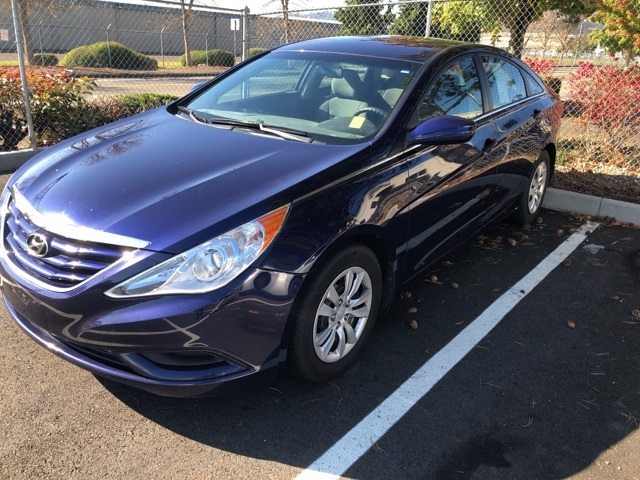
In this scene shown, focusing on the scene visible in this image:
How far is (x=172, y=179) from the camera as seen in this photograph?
8.84 feet

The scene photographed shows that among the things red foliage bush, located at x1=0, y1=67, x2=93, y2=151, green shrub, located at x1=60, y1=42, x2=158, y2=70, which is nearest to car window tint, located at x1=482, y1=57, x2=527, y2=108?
red foliage bush, located at x1=0, y1=67, x2=93, y2=151

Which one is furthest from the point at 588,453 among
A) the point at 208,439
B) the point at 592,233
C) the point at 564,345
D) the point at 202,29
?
the point at 202,29

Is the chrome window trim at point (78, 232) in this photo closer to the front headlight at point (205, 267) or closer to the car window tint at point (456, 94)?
the front headlight at point (205, 267)

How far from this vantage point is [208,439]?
8.30 feet

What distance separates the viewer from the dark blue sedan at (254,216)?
2.29 metres

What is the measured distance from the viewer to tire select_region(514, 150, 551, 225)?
5090 millimetres

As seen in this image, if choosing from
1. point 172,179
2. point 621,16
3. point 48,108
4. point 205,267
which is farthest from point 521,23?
point 205,267

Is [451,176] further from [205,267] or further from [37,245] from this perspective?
[37,245]

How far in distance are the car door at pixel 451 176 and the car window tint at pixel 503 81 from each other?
0.23 m

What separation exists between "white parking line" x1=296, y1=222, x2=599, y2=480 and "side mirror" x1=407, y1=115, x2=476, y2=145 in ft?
4.09

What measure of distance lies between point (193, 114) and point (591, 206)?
4.35 metres

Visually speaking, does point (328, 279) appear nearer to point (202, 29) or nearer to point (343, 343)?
point (343, 343)

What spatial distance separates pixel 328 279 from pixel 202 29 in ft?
115

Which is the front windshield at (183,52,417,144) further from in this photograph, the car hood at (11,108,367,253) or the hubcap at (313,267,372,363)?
the hubcap at (313,267,372,363)
